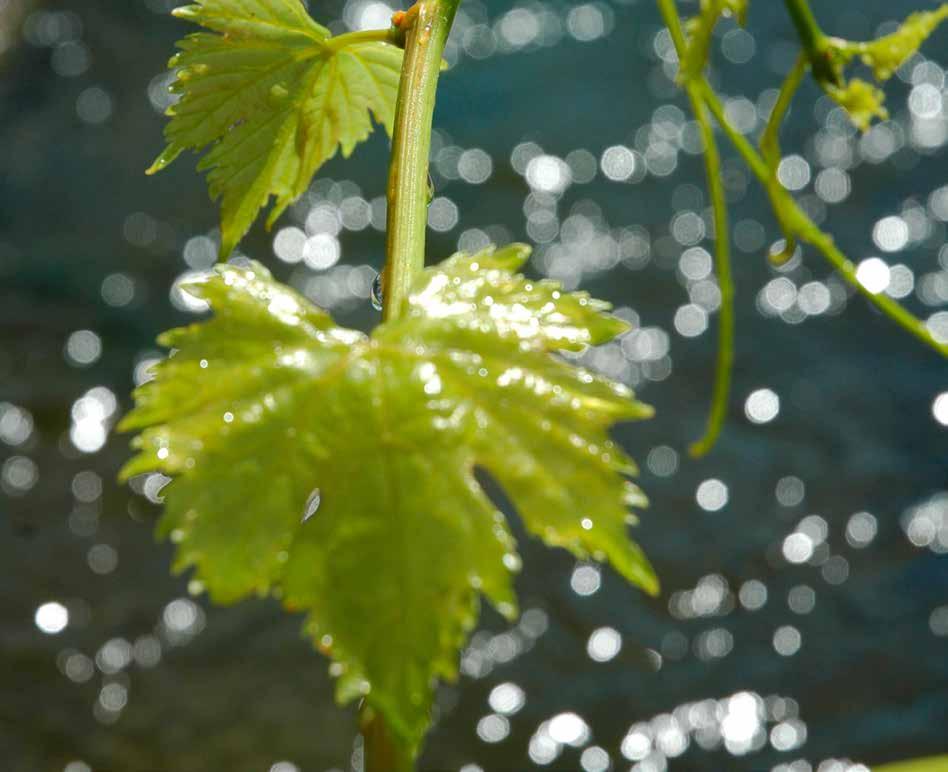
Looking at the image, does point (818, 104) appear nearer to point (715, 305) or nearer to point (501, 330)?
point (715, 305)

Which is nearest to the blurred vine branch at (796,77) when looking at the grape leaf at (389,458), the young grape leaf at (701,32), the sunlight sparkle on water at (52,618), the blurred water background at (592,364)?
the young grape leaf at (701,32)

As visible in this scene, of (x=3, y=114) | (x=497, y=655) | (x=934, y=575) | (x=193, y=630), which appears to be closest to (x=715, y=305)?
(x=934, y=575)

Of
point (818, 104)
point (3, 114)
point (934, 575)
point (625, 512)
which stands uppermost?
point (625, 512)

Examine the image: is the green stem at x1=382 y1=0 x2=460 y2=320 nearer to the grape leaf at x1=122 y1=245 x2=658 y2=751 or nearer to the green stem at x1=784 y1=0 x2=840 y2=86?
the grape leaf at x1=122 y1=245 x2=658 y2=751

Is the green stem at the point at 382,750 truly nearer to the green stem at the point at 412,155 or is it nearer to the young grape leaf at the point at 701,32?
the green stem at the point at 412,155

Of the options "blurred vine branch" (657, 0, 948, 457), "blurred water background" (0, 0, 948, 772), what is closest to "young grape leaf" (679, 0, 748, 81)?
"blurred vine branch" (657, 0, 948, 457)

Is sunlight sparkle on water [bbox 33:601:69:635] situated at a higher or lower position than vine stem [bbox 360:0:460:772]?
lower
